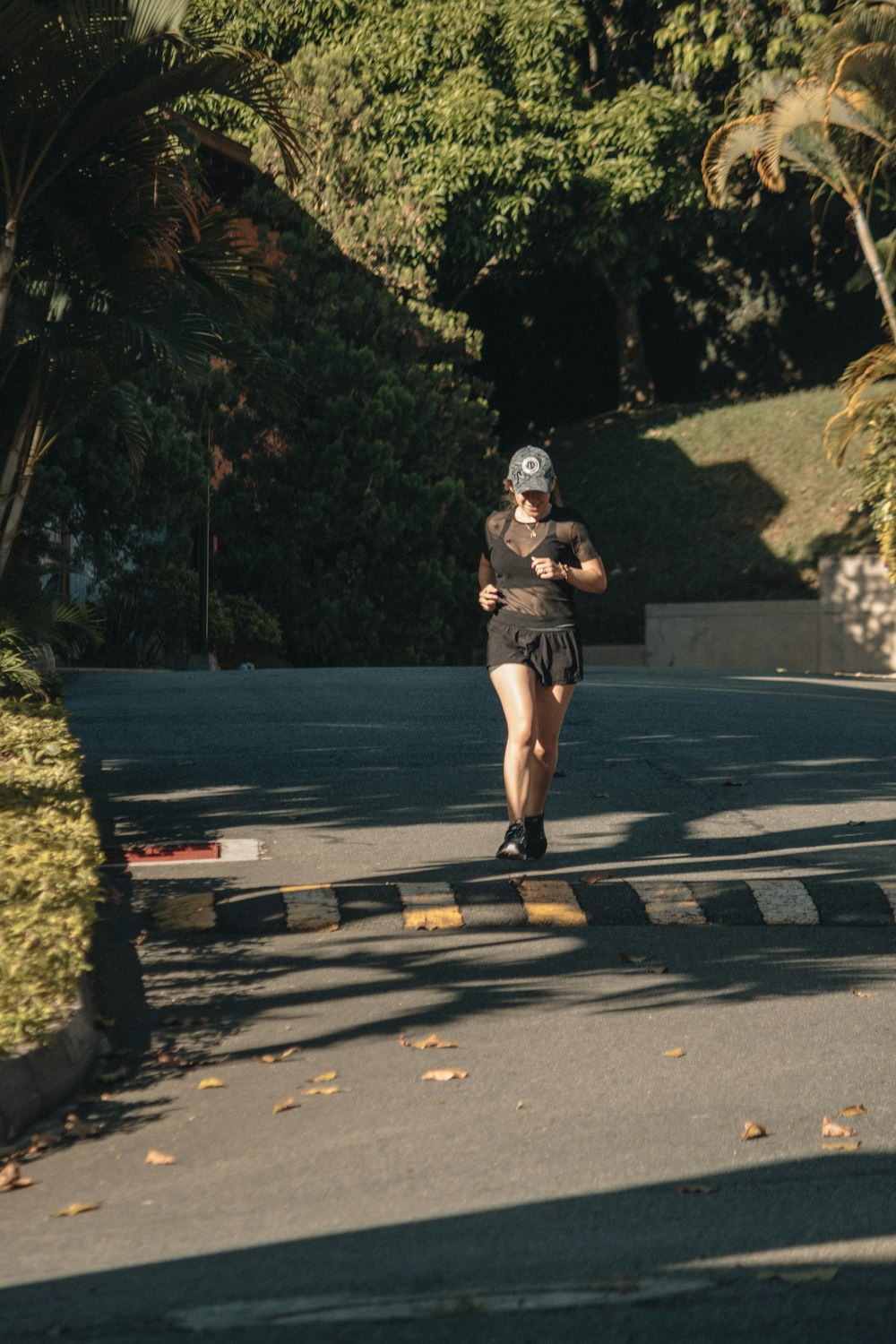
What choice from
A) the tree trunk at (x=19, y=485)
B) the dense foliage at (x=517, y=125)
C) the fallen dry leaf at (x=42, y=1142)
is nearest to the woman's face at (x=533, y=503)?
the fallen dry leaf at (x=42, y=1142)

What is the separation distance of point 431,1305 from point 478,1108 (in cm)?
151

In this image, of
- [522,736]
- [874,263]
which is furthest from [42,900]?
[874,263]

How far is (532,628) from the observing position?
334 inches

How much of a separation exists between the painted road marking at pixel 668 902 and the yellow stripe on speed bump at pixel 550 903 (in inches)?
11.6

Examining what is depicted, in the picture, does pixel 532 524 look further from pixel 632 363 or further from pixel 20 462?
pixel 632 363

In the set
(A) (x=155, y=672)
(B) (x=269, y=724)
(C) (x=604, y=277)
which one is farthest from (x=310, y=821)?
(C) (x=604, y=277)

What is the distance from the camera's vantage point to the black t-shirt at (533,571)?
8.49 m

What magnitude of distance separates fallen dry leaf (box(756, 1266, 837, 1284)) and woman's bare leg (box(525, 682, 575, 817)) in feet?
15.7

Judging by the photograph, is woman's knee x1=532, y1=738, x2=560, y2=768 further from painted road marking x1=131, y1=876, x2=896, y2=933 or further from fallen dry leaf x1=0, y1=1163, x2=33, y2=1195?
fallen dry leaf x1=0, y1=1163, x2=33, y2=1195

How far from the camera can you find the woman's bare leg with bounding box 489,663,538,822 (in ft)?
27.6

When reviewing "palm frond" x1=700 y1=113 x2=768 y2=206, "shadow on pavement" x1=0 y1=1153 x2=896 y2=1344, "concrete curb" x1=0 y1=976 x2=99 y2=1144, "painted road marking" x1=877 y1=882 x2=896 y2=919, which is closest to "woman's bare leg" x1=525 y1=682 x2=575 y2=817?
"painted road marking" x1=877 y1=882 x2=896 y2=919

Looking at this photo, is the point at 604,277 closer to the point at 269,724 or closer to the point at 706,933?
the point at 269,724

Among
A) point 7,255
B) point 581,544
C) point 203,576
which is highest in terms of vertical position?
point 7,255

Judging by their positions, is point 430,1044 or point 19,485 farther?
point 19,485
